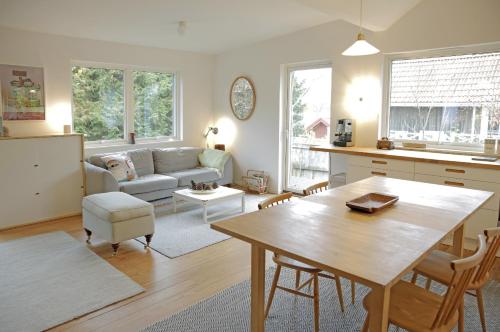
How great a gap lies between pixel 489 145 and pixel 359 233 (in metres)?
3.00

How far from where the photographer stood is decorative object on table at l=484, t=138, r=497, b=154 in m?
4.15

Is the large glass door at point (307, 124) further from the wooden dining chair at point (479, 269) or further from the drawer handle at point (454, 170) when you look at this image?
the wooden dining chair at point (479, 269)

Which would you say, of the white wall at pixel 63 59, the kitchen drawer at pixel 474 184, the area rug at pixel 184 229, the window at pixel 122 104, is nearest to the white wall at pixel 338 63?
the white wall at pixel 63 59

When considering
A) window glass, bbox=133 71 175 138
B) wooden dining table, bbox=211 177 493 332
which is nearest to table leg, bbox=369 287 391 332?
wooden dining table, bbox=211 177 493 332

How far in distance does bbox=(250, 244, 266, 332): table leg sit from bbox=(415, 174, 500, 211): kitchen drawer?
2.52m

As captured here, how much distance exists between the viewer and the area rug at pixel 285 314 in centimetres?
260

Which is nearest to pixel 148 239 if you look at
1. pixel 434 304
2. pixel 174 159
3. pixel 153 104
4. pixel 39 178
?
pixel 39 178

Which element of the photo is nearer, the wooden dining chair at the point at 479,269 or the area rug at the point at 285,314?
the wooden dining chair at the point at 479,269

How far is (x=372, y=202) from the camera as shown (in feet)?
8.22

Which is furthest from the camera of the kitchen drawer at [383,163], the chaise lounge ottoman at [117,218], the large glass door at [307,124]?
the large glass door at [307,124]

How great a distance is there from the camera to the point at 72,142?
16.0ft

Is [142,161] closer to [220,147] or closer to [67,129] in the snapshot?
[67,129]

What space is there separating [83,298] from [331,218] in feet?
6.34

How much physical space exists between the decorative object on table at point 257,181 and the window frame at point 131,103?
1.33 m
